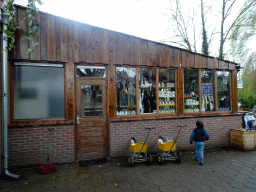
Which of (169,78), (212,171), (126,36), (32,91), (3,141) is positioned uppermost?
(126,36)

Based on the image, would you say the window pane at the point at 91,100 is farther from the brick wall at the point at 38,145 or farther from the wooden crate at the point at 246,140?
the wooden crate at the point at 246,140

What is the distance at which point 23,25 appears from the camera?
15.6ft

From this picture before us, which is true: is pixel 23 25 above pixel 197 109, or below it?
above

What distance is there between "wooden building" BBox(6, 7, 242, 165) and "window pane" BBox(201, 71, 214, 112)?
1.5 inches

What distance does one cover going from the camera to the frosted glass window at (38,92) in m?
4.82

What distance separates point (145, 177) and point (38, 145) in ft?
9.97

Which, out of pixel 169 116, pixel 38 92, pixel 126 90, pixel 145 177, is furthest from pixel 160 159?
pixel 38 92

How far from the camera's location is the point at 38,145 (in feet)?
15.7

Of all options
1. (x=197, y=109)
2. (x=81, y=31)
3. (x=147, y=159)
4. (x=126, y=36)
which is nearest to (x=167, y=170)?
(x=147, y=159)

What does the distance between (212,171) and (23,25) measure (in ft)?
20.9

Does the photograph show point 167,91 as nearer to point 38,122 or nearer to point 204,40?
point 38,122

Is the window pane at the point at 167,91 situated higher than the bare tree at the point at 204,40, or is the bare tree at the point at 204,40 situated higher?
the bare tree at the point at 204,40

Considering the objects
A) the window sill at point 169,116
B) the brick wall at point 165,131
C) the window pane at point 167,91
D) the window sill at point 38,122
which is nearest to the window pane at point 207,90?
the window sill at point 169,116

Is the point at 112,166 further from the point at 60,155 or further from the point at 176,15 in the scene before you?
the point at 176,15
